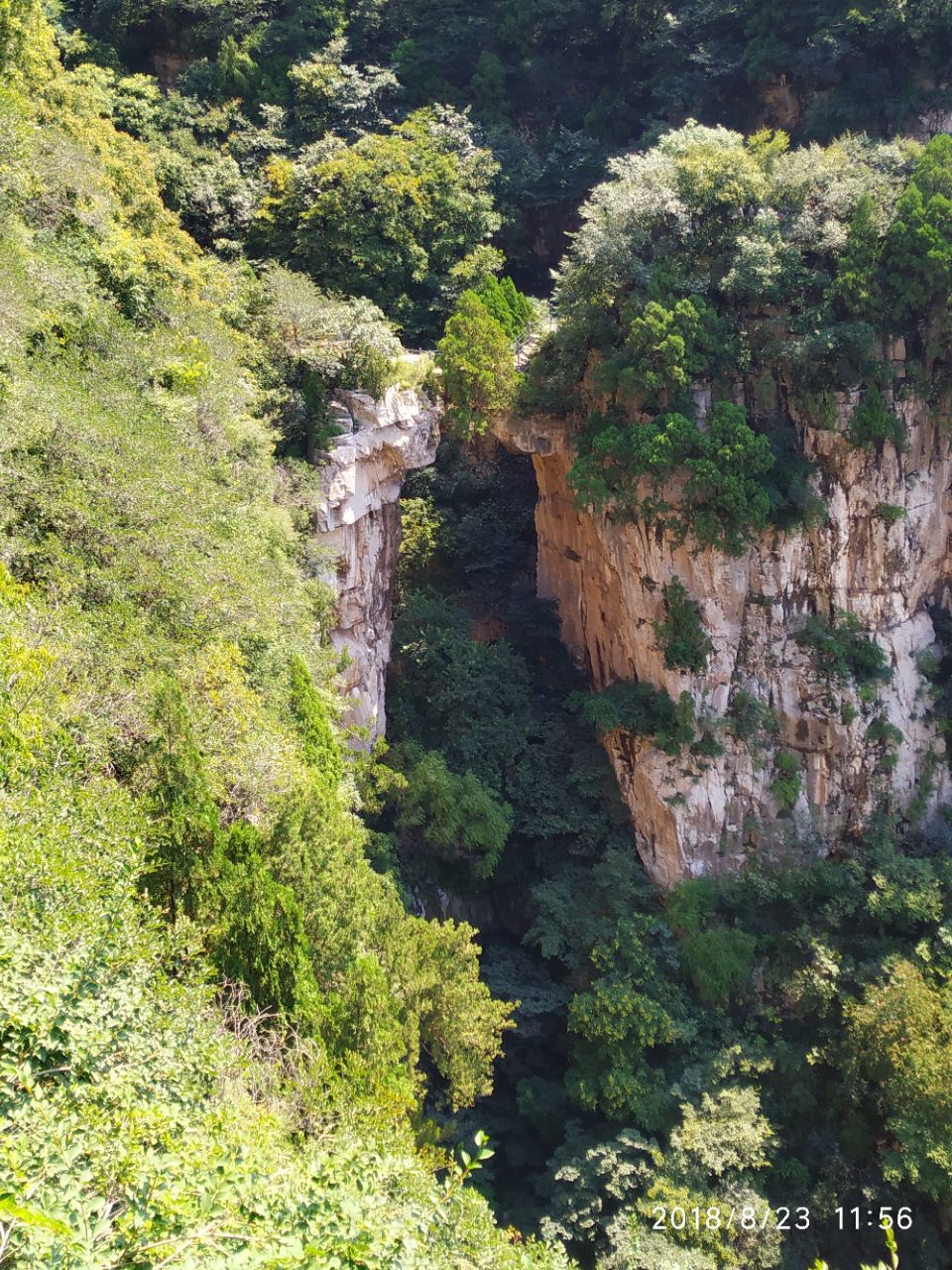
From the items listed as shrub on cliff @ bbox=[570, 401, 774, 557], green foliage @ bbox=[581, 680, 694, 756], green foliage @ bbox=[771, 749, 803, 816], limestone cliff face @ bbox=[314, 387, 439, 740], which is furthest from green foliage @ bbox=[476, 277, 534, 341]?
green foliage @ bbox=[771, 749, 803, 816]

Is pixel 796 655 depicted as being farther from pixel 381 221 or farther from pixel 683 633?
pixel 381 221

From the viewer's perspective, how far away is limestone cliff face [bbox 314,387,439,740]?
55.8ft

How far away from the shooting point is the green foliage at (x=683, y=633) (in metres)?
17.8

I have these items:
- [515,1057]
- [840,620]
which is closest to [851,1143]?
[515,1057]

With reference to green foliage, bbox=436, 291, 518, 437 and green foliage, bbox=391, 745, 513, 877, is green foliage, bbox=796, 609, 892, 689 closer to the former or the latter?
green foliage, bbox=391, 745, 513, 877

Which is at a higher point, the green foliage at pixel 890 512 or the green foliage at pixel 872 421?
the green foliage at pixel 872 421

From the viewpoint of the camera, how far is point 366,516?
61.3ft

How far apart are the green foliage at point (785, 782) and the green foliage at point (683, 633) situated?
8.13ft

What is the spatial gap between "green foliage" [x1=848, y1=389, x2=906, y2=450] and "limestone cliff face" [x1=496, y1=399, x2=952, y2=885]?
0.42 meters

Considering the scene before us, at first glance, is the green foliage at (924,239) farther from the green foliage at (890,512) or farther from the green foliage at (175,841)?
the green foliage at (175,841)

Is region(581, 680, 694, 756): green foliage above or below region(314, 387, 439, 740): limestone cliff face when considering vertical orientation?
below

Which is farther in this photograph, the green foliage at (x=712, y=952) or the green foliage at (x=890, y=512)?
the green foliage at (x=890, y=512)

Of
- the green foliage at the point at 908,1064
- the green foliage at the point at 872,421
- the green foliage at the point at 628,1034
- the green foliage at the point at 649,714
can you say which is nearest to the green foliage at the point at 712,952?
the green foliage at the point at 628,1034

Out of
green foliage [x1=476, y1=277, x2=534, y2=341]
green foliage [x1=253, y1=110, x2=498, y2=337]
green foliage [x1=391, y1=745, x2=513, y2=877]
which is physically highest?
green foliage [x1=253, y1=110, x2=498, y2=337]
